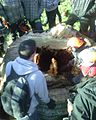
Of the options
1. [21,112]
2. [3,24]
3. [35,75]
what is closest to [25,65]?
[35,75]

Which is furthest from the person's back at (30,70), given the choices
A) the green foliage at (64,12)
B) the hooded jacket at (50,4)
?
the green foliage at (64,12)

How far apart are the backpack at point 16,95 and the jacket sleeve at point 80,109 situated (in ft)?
3.96

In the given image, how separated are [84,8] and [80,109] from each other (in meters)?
5.28

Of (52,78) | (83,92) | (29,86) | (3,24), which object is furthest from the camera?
(3,24)

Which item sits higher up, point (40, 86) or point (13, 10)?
point (40, 86)

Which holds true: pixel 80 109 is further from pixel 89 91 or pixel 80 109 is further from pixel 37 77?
pixel 37 77

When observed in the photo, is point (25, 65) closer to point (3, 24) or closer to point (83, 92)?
point (83, 92)

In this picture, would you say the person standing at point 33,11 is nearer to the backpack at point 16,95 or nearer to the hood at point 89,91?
the backpack at point 16,95

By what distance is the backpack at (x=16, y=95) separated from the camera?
607cm

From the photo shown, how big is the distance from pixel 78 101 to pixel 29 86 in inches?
51.3

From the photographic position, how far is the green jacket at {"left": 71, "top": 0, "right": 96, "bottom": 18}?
9828 millimetres

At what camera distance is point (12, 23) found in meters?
10.0

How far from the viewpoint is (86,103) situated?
4.90 meters

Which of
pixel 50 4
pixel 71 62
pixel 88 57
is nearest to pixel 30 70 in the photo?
pixel 88 57
